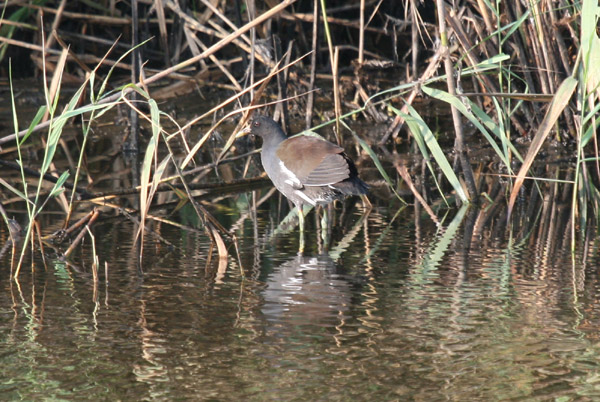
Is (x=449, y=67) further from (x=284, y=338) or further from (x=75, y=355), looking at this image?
(x=75, y=355)

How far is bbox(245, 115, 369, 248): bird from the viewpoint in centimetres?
480

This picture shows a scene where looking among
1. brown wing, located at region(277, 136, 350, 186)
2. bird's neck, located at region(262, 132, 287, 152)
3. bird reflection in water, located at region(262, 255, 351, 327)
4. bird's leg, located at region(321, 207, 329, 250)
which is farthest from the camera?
bird's neck, located at region(262, 132, 287, 152)

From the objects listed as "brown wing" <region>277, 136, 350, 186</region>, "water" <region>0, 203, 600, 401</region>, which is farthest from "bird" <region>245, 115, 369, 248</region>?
"water" <region>0, 203, 600, 401</region>

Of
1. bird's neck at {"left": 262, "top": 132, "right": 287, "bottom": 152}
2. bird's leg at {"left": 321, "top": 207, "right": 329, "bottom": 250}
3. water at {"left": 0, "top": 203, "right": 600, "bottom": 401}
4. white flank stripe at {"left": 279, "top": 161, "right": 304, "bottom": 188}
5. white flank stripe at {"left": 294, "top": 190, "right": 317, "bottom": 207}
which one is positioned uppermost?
bird's neck at {"left": 262, "top": 132, "right": 287, "bottom": 152}

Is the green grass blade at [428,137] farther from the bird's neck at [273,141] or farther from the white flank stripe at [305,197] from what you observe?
the bird's neck at [273,141]

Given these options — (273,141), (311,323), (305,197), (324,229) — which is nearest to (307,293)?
(311,323)

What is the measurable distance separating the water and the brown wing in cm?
35

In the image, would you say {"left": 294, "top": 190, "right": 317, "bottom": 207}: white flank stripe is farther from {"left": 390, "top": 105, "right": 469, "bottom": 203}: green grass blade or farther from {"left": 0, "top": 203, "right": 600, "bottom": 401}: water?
{"left": 390, "top": 105, "right": 469, "bottom": 203}: green grass blade

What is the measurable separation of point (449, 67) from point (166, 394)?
2.97 metres

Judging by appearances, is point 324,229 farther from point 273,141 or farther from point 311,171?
point 273,141

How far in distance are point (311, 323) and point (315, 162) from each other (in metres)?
1.70

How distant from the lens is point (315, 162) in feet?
16.0

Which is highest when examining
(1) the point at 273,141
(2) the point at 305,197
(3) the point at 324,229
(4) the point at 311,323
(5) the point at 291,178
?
(1) the point at 273,141

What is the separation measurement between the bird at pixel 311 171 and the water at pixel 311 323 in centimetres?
33
